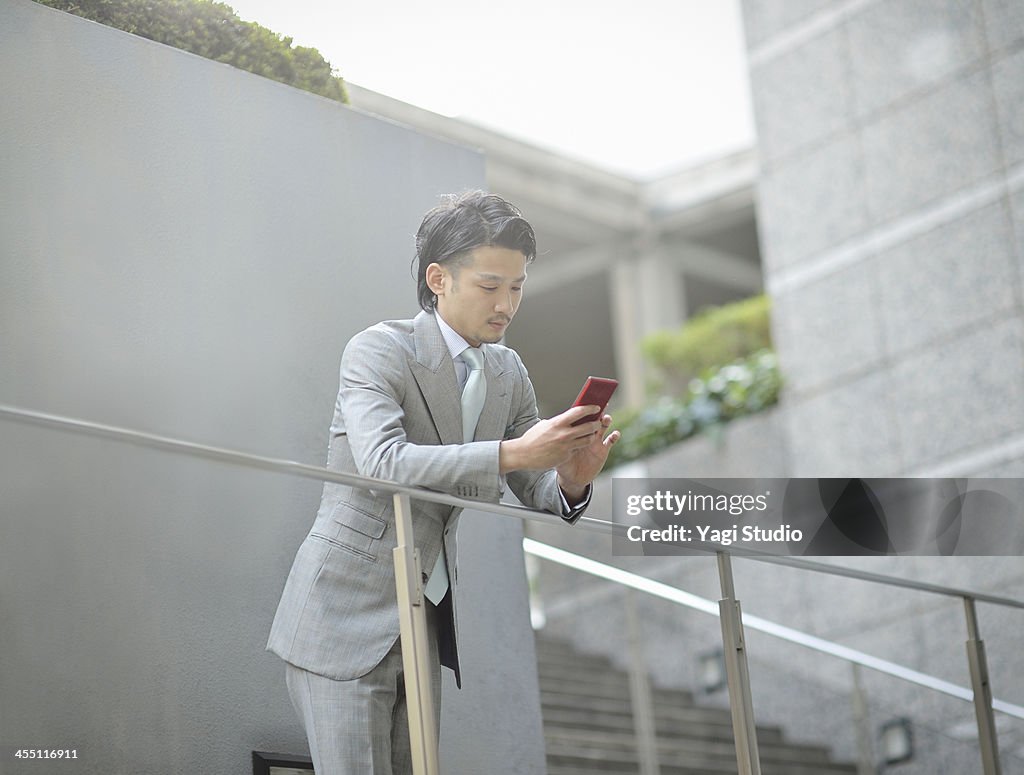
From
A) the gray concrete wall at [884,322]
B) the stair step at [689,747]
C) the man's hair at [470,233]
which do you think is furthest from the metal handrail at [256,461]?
the gray concrete wall at [884,322]

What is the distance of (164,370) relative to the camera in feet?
10.5

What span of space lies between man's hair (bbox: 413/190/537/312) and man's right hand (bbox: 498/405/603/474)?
19.9 inches

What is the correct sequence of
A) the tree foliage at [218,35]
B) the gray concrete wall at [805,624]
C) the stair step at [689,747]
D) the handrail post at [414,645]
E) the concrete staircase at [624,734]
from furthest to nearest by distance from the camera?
the gray concrete wall at [805,624] → the stair step at [689,747] → the concrete staircase at [624,734] → the tree foliage at [218,35] → the handrail post at [414,645]

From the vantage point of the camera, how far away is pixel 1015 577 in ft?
20.4

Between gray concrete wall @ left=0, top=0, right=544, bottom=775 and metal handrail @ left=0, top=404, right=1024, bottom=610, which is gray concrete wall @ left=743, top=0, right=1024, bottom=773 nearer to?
gray concrete wall @ left=0, top=0, right=544, bottom=775

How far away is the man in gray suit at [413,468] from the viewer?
2725mm

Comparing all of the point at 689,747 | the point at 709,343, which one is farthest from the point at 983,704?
the point at 709,343

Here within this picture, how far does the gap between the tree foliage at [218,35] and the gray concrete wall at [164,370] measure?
8 cm

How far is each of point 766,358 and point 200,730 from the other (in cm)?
536

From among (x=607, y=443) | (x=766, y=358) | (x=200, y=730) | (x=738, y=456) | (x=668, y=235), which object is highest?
(x=668, y=235)

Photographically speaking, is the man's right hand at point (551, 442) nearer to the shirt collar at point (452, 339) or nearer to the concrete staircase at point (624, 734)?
the shirt collar at point (452, 339)

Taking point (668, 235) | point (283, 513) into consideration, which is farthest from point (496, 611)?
point (668, 235)

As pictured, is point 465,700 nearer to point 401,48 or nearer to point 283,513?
point 283,513

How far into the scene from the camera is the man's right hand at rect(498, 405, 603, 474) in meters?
2.69
